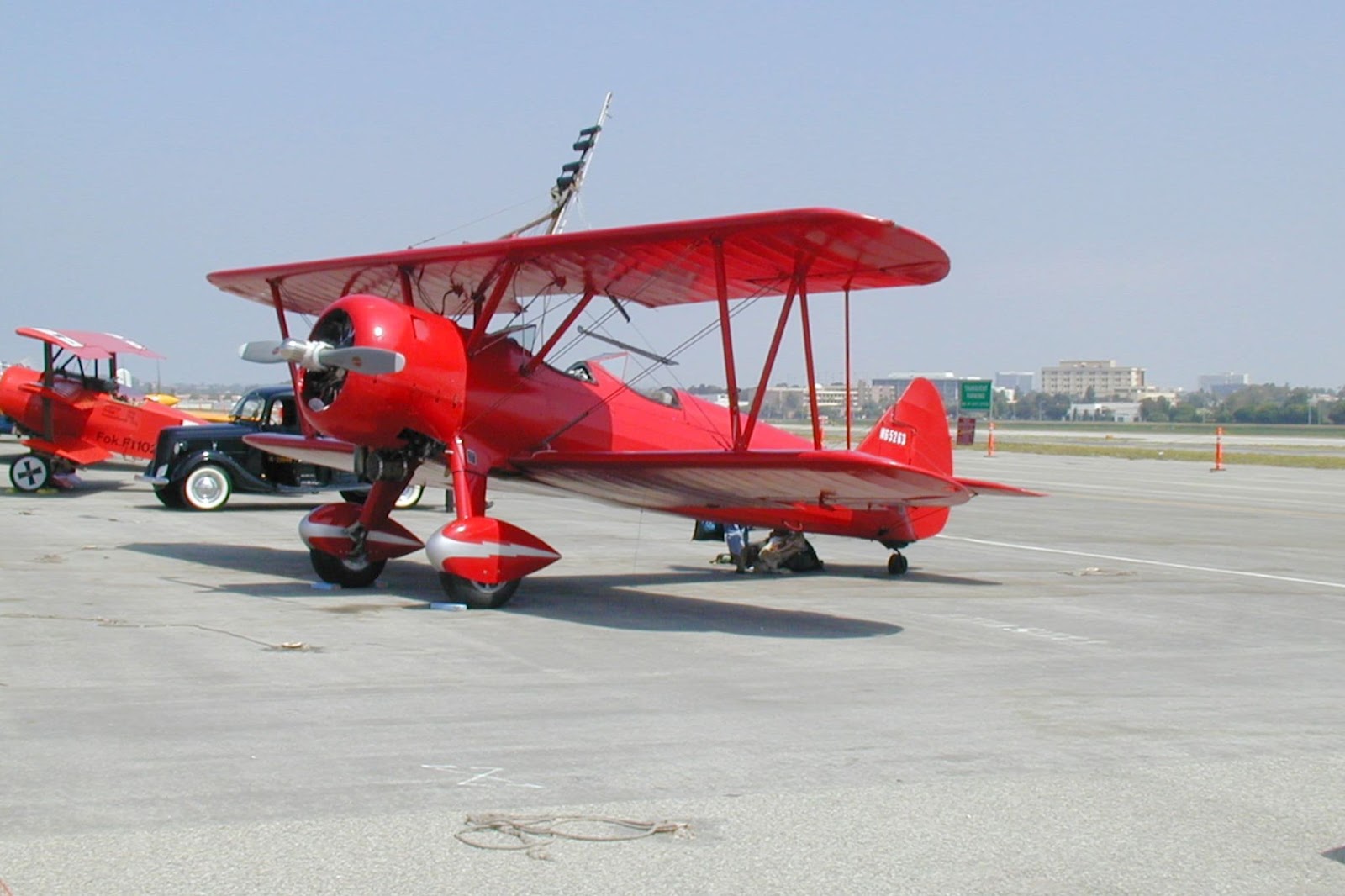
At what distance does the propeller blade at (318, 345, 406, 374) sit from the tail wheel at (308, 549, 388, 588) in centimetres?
215

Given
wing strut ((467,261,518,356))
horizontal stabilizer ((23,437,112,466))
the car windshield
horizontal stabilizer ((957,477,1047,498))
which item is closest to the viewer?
wing strut ((467,261,518,356))

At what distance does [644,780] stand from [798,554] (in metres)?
8.82

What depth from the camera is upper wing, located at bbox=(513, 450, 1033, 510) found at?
31.8ft

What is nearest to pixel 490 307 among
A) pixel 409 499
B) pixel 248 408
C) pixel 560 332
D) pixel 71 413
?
pixel 560 332

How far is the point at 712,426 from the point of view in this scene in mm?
13445

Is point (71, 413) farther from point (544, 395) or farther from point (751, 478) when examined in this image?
point (751, 478)

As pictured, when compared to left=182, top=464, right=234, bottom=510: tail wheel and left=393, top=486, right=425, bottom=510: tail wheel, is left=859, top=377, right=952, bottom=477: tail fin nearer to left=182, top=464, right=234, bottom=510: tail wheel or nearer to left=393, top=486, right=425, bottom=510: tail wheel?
left=393, top=486, right=425, bottom=510: tail wheel

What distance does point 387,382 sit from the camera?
10.4 meters

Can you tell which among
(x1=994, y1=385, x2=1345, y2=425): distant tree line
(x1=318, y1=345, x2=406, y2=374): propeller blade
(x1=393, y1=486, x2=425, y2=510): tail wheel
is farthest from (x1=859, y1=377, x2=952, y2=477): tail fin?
(x1=994, y1=385, x2=1345, y2=425): distant tree line

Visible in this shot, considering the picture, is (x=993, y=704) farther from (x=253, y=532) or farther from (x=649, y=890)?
(x=253, y=532)

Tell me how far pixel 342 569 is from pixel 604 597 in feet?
7.15

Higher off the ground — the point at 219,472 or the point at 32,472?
the point at 219,472

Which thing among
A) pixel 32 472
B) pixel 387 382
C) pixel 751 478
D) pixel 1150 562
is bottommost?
pixel 1150 562

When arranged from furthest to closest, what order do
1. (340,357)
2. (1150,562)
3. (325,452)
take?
(1150,562) < (325,452) < (340,357)
